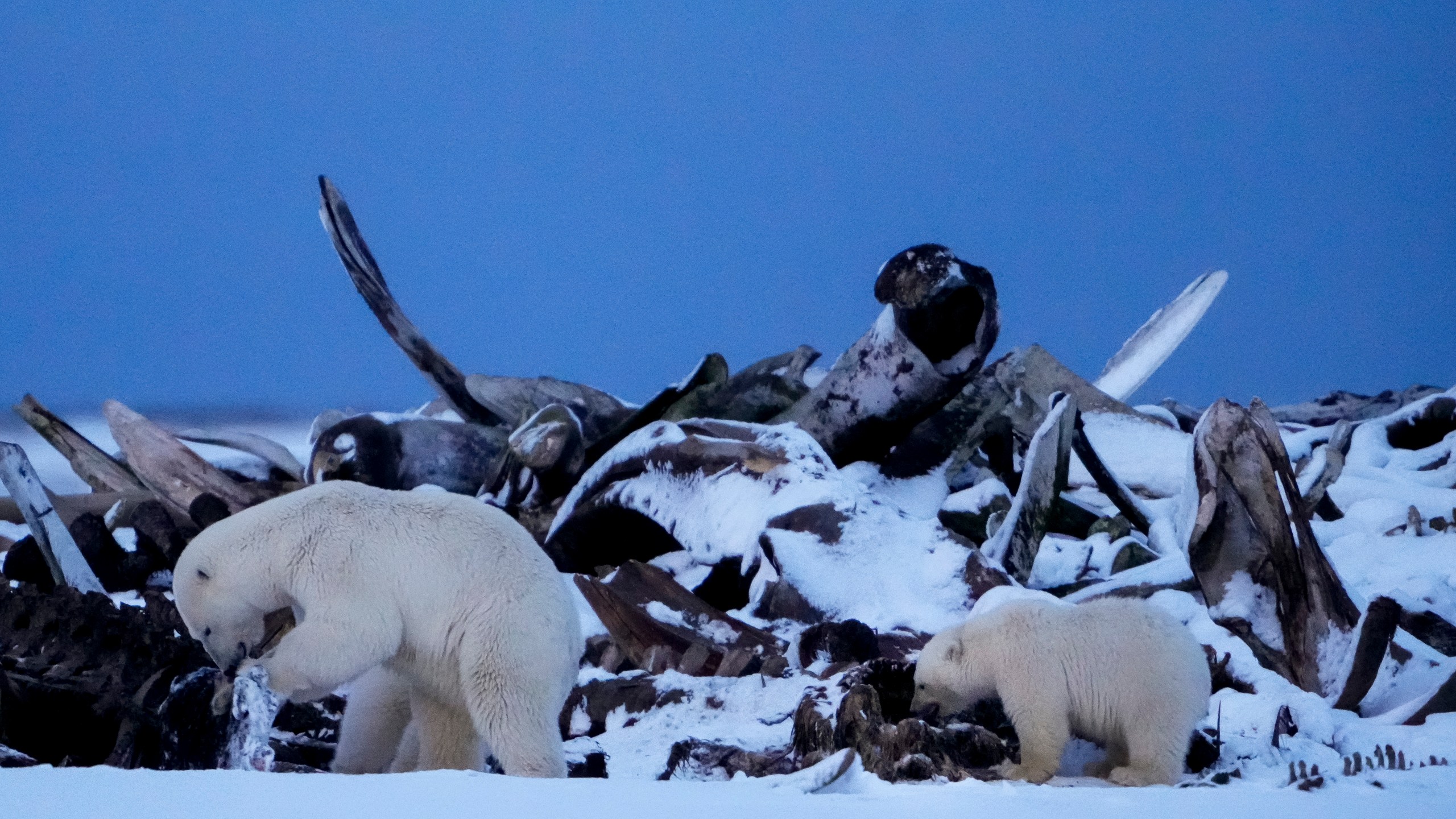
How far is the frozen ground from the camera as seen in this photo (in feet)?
5.80

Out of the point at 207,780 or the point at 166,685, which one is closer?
the point at 207,780

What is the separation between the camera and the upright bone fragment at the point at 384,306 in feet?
24.2

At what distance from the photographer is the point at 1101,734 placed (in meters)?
3.51

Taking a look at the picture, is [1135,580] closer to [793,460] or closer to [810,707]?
[793,460]

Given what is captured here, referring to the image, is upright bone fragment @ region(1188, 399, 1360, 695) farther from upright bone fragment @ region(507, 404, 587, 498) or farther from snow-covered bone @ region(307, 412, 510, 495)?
snow-covered bone @ region(307, 412, 510, 495)

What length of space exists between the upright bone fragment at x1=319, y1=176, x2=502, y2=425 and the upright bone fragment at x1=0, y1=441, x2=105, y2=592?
2.38m

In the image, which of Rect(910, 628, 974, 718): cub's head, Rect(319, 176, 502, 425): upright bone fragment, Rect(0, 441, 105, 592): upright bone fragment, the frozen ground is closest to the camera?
the frozen ground

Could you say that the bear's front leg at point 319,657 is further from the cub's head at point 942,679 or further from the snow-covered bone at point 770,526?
the snow-covered bone at point 770,526

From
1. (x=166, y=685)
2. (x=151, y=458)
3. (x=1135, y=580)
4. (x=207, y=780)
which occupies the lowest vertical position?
(x=207, y=780)

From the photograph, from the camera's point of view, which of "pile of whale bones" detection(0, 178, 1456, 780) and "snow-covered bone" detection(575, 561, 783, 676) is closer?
"pile of whale bones" detection(0, 178, 1456, 780)

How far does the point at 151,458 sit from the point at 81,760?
4.06 meters

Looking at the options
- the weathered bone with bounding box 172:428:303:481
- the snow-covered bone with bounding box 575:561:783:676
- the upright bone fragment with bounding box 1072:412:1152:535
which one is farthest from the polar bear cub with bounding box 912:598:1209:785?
the weathered bone with bounding box 172:428:303:481

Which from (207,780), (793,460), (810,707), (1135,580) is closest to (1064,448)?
(1135,580)

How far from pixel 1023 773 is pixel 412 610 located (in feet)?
5.33
